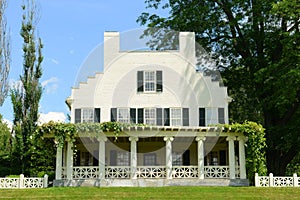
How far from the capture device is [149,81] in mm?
28422

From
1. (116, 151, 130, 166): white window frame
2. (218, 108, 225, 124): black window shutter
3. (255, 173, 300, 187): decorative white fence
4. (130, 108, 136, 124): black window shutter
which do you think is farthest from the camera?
(218, 108, 225, 124): black window shutter

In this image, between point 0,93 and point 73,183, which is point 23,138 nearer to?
point 0,93

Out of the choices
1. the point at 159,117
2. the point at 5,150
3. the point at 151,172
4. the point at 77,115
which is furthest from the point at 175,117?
the point at 5,150

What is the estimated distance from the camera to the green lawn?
19.5 m

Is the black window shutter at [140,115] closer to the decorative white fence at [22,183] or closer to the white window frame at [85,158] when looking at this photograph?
the white window frame at [85,158]

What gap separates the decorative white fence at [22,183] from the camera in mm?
22766

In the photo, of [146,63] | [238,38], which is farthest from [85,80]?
[238,38]

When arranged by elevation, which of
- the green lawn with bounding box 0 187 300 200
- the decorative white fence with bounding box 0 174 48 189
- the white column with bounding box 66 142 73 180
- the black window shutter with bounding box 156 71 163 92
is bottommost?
the green lawn with bounding box 0 187 300 200

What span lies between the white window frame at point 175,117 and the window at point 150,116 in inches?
46.1

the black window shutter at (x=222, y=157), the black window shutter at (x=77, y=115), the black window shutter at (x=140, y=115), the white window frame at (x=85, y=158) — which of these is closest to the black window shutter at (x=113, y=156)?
the white window frame at (x=85, y=158)

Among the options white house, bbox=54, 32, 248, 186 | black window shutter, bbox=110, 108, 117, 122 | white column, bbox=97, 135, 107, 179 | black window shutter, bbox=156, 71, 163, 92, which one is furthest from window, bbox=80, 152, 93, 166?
black window shutter, bbox=156, 71, 163, 92

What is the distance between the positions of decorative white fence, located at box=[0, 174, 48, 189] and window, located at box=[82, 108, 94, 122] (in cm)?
587

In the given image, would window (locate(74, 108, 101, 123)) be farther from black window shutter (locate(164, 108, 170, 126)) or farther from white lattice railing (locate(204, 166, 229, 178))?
white lattice railing (locate(204, 166, 229, 178))

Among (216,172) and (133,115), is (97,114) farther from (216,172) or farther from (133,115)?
(216,172)
